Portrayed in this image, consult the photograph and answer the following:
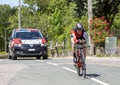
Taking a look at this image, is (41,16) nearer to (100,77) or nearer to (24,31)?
(24,31)

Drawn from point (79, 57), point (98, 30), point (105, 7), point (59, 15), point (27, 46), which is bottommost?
point (79, 57)

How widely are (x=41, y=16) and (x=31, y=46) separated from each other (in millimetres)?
58970

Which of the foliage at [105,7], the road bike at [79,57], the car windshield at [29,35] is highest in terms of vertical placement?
the foliage at [105,7]

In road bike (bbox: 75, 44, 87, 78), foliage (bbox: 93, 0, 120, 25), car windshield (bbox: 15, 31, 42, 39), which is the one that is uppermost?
foliage (bbox: 93, 0, 120, 25)

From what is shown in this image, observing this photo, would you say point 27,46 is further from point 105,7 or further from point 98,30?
point 105,7

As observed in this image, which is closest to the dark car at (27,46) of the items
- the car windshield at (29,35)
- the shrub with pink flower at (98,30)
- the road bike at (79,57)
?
the car windshield at (29,35)

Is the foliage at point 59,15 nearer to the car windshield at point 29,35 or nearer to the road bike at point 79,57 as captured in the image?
the car windshield at point 29,35

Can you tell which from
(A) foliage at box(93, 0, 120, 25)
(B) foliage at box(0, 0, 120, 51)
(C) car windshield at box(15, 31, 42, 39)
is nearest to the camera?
(C) car windshield at box(15, 31, 42, 39)

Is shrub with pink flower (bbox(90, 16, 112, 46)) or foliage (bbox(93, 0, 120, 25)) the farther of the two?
foliage (bbox(93, 0, 120, 25))

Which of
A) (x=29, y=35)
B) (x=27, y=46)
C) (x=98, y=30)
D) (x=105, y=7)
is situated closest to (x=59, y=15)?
(x=105, y=7)

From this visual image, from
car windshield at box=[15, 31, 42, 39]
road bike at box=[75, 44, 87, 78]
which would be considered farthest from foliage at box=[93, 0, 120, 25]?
road bike at box=[75, 44, 87, 78]

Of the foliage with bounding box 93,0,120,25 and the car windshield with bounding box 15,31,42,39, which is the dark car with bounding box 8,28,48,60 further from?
the foliage with bounding box 93,0,120,25

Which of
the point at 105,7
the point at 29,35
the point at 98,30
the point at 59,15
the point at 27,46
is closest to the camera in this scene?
the point at 27,46

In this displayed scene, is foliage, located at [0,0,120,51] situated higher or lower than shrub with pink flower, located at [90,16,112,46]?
higher
